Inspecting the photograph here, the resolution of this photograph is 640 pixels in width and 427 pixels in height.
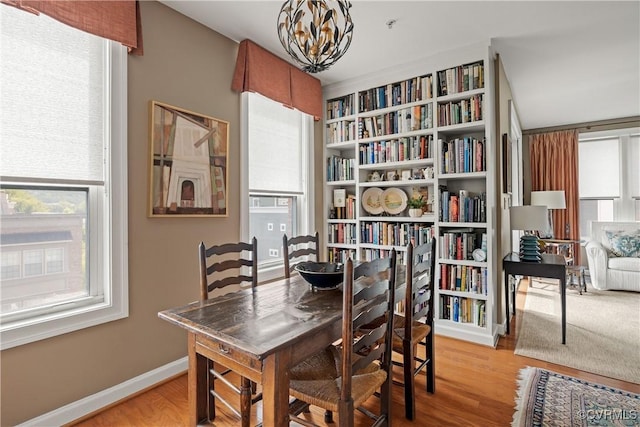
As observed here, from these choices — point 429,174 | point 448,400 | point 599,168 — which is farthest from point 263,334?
point 599,168

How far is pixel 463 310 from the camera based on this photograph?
3.08m

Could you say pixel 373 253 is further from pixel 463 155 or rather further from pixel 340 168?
pixel 463 155

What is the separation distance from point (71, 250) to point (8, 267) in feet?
0.96

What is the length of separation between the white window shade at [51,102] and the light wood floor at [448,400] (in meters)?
1.44

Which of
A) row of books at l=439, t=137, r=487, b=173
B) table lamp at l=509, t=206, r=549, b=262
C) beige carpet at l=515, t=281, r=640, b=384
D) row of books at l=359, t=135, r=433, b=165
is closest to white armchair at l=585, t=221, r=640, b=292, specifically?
beige carpet at l=515, t=281, r=640, b=384

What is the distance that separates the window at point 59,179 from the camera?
1739 millimetres

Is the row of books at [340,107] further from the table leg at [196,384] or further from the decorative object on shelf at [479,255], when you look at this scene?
the table leg at [196,384]

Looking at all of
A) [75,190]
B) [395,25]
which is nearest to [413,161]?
[395,25]

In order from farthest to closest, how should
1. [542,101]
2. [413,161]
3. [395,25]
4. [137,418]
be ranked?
A: 1. [542,101]
2. [413,161]
3. [395,25]
4. [137,418]

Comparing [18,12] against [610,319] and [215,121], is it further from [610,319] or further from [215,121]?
[610,319]

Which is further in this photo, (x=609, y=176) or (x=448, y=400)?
(x=609, y=176)

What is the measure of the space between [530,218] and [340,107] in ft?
7.72

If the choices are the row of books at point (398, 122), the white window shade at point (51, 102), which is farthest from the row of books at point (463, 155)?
the white window shade at point (51, 102)

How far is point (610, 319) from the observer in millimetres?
3488
